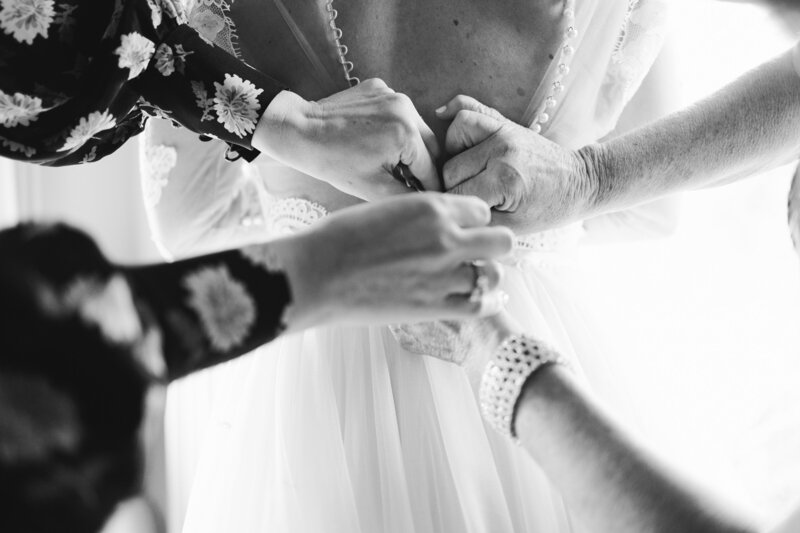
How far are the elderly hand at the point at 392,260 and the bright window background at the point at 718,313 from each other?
1.46 feet

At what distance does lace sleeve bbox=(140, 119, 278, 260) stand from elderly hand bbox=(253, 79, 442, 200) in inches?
9.4

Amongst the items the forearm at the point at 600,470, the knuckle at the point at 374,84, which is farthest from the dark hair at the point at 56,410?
the knuckle at the point at 374,84

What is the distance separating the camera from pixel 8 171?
180cm

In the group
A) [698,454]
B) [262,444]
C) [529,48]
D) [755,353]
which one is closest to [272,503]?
[262,444]

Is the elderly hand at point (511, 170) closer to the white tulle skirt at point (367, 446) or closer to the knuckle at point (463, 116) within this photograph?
the knuckle at point (463, 116)

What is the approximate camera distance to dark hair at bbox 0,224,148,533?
1.28 feet

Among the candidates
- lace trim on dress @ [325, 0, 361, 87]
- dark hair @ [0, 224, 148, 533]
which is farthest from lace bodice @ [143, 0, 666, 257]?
dark hair @ [0, 224, 148, 533]

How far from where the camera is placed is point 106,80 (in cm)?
73

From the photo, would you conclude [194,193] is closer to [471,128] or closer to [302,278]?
[471,128]

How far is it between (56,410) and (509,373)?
426 millimetres

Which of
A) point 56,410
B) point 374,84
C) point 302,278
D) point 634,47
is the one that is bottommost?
point 56,410

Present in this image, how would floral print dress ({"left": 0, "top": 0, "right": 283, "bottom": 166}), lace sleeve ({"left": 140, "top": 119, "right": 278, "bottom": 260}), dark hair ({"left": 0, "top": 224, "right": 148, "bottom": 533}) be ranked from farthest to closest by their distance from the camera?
lace sleeve ({"left": 140, "top": 119, "right": 278, "bottom": 260}), floral print dress ({"left": 0, "top": 0, "right": 283, "bottom": 166}), dark hair ({"left": 0, "top": 224, "right": 148, "bottom": 533})

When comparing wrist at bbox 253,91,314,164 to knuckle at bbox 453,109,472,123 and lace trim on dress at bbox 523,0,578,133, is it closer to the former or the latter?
knuckle at bbox 453,109,472,123

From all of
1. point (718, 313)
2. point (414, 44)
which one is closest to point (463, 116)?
point (414, 44)
